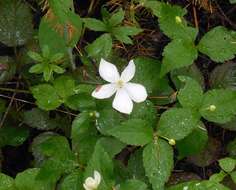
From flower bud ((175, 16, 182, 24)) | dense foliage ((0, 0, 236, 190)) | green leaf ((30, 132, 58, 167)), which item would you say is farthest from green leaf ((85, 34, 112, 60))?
green leaf ((30, 132, 58, 167))

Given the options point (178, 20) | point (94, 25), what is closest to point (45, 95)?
point (94, 25)

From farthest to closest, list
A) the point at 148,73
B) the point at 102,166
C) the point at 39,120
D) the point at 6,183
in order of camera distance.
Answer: the point at 39,120 < the point at 148,73 < the point at 6,183 < the point at 102,166

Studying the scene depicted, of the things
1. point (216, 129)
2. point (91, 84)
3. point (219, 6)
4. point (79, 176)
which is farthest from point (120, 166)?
point (219, 6)

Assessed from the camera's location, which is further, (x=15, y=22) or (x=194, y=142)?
(x=15, y=22)

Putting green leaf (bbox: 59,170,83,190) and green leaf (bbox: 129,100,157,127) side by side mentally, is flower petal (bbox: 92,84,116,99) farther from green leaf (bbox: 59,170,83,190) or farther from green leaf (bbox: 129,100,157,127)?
green leaf (bbox: 59,170,83,190)

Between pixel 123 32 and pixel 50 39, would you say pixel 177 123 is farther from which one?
pixel 50 39

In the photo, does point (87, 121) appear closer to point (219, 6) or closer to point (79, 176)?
point (79, 176)
